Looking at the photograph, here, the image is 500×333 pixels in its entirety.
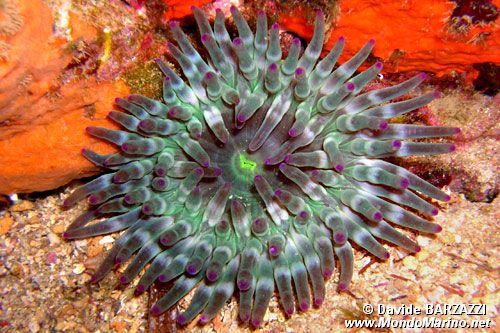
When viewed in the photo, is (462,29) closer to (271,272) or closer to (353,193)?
(353,193)

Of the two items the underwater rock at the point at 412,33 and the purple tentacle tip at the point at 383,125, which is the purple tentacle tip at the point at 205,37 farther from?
the purple tentacle tip at the point at 383,125

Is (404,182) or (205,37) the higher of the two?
(205,37)

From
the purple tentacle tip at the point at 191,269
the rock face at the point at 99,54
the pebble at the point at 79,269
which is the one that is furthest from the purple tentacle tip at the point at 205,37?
the pebble at the point at 79,269

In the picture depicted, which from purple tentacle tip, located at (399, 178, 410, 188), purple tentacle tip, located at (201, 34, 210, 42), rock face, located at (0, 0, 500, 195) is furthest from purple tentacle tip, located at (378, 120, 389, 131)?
purple tentacle tip, located at (201, 34, 210, 42)

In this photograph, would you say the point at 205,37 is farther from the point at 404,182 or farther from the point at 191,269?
the point at 404,182

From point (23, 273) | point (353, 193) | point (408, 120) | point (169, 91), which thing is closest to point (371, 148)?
point (353, 193)

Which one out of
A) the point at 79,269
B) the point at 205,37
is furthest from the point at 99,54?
the point at 79,269
